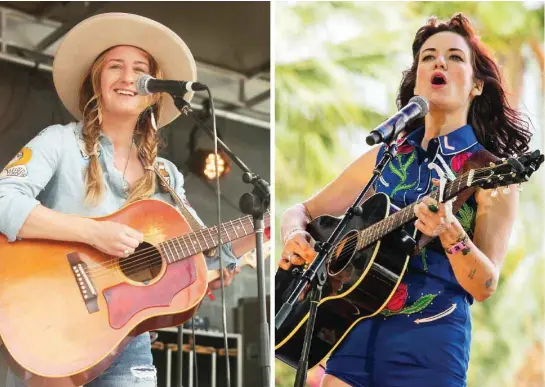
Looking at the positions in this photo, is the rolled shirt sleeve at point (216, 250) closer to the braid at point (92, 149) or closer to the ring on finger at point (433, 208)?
the braid at point (92, 149)

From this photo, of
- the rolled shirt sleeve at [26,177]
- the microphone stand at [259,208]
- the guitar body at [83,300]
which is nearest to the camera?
the guitar body at [83,300]

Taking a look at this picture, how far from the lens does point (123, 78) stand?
3.25 meters

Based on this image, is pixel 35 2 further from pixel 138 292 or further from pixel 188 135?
pixel 138 292

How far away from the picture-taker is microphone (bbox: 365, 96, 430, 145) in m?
3.07

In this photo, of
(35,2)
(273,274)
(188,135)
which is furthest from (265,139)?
(35,2)

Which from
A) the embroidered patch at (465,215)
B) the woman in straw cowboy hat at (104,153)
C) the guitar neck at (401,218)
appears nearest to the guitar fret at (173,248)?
the woman in straw cowboy hat at (104,153)

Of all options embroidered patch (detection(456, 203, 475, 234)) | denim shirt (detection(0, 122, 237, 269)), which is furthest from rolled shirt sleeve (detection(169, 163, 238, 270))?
embroidered patch (detection(456, 203, 475, 234))

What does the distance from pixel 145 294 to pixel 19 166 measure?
68cm

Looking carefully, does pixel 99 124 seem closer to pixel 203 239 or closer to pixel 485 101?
pixel 203 239

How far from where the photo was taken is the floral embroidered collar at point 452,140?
3.11 m

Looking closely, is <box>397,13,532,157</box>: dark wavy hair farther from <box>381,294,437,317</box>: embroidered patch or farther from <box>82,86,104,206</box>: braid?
<box>82,86,104,206</box>: braid

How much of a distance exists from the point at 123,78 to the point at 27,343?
106 cm

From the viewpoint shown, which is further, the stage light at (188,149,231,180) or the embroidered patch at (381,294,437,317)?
the stage light at (188,149,231,180)

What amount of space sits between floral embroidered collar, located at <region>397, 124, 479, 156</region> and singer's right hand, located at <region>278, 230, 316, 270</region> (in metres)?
0.50
